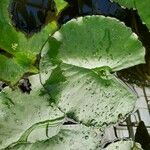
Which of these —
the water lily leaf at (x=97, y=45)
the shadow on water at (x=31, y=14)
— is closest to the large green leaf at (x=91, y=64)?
the water lily leaf at (x=97, y=45)

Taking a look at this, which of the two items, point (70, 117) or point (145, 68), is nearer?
point (70, 117)

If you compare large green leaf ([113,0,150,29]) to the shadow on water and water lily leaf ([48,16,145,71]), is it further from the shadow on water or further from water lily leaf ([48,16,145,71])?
the shadow on water

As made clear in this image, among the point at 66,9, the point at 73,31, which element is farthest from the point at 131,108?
the point at 66,9

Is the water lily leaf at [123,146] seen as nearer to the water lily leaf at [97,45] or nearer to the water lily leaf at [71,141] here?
the water lily leaf at [71,141]

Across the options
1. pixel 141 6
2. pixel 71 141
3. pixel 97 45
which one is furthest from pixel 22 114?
Answer: pixel 141 6

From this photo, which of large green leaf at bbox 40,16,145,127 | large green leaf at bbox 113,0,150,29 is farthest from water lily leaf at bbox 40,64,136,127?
large green leaf at bbox 113,0,150,29

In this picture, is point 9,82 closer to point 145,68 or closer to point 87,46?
point 87,46

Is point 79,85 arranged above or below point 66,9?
below
